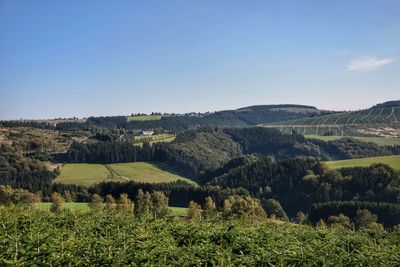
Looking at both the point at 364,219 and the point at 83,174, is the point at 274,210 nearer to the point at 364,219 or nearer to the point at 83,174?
the point at 364,219

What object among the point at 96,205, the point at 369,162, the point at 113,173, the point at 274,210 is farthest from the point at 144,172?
the point at 96,205

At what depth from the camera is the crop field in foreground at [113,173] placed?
15762 centimetres

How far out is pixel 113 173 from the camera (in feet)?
566

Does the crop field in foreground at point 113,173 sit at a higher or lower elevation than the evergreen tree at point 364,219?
higher

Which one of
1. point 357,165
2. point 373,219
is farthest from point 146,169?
point 373,219

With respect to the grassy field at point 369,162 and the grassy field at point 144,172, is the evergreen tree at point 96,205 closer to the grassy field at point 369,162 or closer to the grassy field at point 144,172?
the grassy field at point 144,172

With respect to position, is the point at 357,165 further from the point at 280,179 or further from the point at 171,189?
the point at 171,189

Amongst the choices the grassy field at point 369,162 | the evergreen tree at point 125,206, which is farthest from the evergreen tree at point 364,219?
the evergreen tree at point 125,206

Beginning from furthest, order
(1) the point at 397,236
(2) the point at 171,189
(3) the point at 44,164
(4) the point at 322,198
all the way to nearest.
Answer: (3) the point at 44,164 → (2) the point at 171,189 → (4) the point at 322,198 → (1) the point at 397,236

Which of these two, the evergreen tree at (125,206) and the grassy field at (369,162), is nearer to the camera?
the evergreen tree at (125,206)

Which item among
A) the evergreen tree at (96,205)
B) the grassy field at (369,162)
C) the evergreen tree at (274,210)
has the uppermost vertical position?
the grassy field at (369,162)

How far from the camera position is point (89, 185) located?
147500 millimetres

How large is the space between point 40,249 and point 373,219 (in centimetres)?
9386

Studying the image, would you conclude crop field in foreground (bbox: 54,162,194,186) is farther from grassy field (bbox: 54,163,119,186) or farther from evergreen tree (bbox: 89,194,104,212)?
evergreen tree (bbox: 89,194,104,212)
